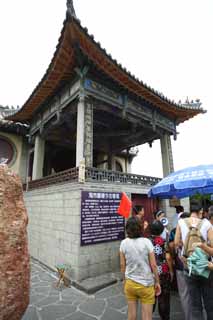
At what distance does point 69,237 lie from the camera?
225 inches

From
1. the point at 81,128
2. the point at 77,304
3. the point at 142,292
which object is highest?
the point at 81,128

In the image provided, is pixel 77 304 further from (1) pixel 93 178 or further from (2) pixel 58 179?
(2) pixel 58 179

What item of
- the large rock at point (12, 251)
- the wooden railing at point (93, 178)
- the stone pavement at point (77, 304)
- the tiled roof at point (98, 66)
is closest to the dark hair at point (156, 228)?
the stone pavement at point (77, 304)

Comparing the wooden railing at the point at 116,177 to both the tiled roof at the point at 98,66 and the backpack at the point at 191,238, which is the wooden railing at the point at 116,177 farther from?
the backpack at the point at 191,238

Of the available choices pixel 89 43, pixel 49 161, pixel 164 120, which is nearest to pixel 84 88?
pixel 89 43

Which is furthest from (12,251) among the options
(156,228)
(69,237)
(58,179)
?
(58,179)

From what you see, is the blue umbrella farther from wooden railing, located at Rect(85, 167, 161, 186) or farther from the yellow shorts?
the yellow shorts

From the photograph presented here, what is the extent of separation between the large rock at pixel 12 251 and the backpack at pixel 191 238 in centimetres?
241

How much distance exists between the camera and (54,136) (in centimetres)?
1138

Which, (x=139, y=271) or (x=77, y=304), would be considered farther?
(x=77, y=304)

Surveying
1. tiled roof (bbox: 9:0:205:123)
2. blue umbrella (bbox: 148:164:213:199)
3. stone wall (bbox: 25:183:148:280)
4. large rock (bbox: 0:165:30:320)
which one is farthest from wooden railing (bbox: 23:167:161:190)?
tiled roof (bbox: 9:0:205:123)

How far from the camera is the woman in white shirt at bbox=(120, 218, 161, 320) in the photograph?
8.02 feet

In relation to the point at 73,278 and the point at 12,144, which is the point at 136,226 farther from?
the point at 12,144

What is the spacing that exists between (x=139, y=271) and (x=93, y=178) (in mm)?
4231
